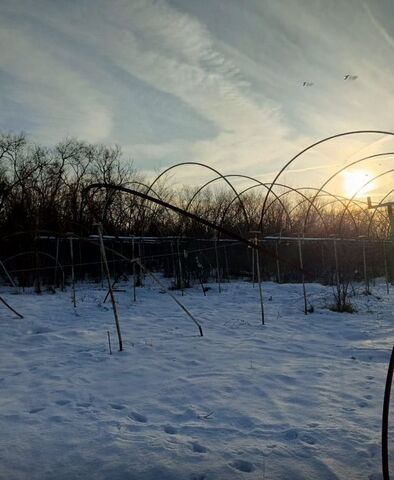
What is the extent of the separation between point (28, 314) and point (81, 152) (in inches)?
901

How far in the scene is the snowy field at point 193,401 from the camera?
2.94m

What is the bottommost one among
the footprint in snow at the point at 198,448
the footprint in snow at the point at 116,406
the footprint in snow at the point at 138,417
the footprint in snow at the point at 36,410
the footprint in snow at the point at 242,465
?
the footprint in snow at the point at 242,465

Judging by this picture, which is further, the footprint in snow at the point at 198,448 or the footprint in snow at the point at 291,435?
the footprint in snow at the point at 291,435

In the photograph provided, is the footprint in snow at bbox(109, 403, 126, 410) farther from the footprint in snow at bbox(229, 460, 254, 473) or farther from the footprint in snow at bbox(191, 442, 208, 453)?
the footprint in snow at bbox(229, 460, 254, 473)

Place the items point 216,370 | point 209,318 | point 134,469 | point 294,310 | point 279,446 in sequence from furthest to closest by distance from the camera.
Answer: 1. point 294,310
2. point 209,318
3. point 216,370
4. point 279,446
5. point 134,469

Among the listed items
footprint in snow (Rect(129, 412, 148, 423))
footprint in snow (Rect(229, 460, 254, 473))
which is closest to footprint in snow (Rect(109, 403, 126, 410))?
footprint in snow (Rect(129, 412, 148, 423))

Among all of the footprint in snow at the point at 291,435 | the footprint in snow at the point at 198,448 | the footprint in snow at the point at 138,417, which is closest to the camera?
the footprint in snow at the point at 198,448

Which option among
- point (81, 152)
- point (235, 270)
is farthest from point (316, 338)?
point (81, 152)

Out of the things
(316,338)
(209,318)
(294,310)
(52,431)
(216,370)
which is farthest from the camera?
(294,310)

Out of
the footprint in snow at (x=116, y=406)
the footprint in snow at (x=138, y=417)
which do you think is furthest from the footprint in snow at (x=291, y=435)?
the footprint in snow at (x=116, y=406)

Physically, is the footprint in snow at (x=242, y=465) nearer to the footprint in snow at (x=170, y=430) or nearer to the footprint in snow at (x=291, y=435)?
the footprint in snow at (x=291, y=435)

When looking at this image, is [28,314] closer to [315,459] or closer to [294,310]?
[294,310]

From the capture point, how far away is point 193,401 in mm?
4195

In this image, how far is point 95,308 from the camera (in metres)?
11.0
